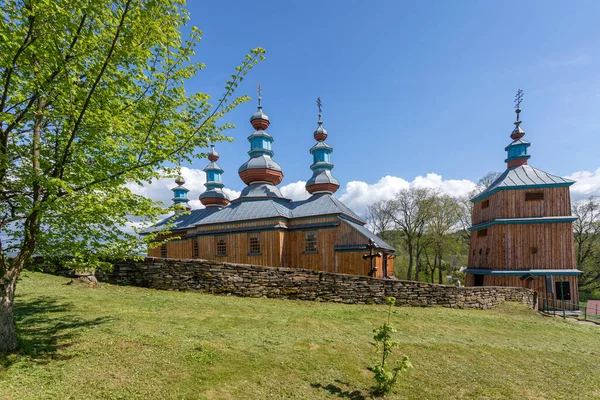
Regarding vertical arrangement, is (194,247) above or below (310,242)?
below

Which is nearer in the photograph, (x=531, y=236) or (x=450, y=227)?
(x=531, y=236)

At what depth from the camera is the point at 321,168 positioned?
22703 mm

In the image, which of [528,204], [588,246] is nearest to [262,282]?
[528,204]

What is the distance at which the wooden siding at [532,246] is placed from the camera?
734 inches

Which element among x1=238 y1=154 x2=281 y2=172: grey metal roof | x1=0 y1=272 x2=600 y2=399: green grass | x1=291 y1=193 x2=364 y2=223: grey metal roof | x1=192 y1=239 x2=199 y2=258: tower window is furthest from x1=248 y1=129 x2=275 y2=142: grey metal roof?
x1=0 y1=272 x2=600 y2=399: green grass

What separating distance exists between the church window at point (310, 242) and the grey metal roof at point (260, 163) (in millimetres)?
7520

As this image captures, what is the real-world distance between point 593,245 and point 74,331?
147 ft

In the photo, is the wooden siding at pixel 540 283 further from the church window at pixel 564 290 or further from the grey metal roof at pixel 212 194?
the grey metal roof at pixel 212 194

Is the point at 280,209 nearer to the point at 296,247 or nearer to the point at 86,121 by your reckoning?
the point at 296,247

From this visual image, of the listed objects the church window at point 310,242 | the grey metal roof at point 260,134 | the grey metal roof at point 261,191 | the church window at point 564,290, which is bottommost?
the church window at point 564,290

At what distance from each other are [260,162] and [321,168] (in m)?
5.33

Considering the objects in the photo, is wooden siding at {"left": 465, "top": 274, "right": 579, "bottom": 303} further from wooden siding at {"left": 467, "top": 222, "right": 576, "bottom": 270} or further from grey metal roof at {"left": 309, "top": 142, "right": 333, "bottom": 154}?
grey metal roof at {"left": 309, "top": 142, "right": 333, "bottom": 154}

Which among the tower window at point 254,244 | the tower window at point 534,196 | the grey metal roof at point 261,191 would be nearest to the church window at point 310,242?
the tower window at point 254,244

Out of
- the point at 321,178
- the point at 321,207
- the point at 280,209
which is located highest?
the point at 321,178
